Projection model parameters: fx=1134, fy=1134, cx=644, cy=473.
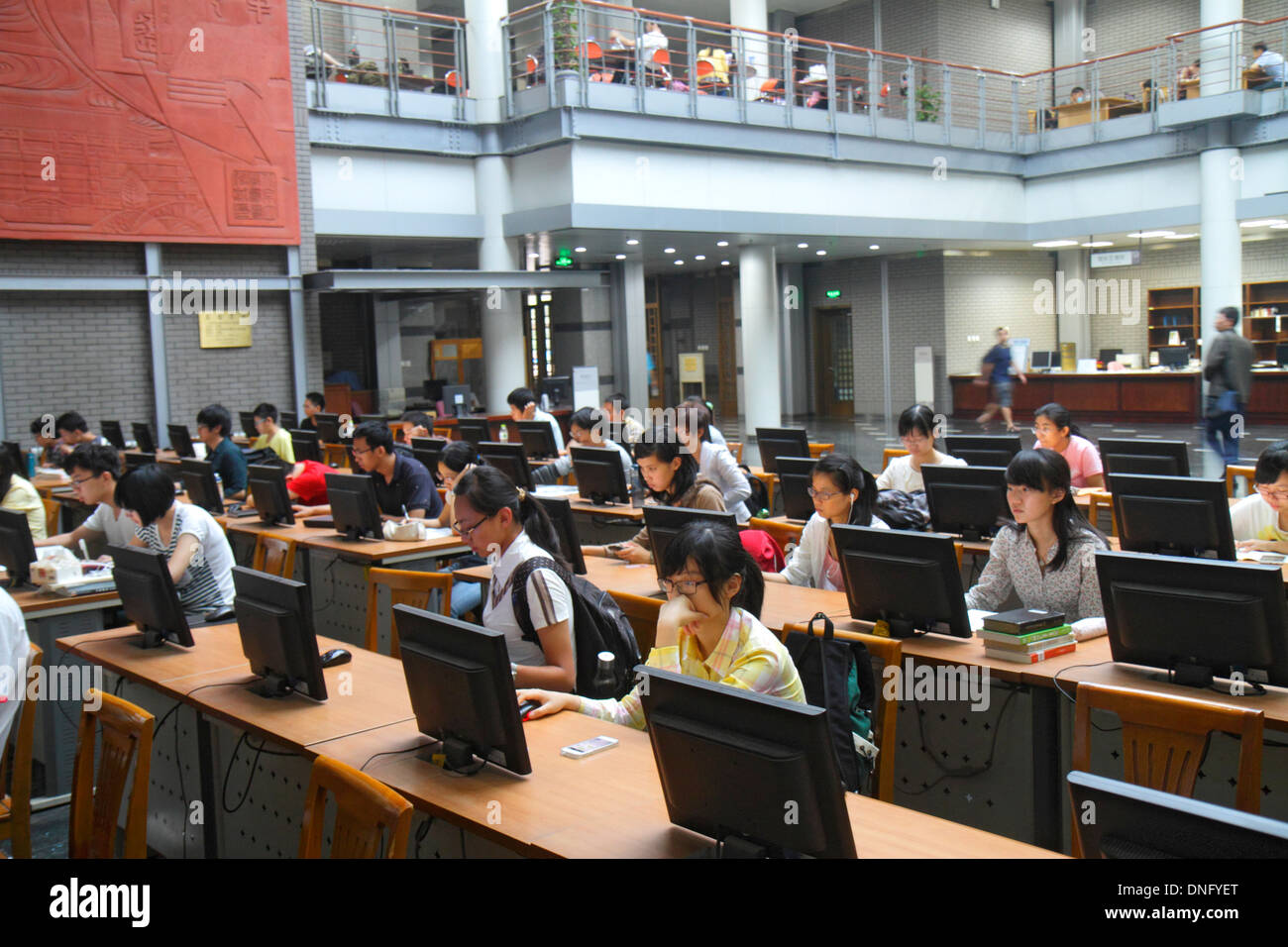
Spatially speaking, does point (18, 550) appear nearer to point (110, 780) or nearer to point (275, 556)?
point (275, 556)

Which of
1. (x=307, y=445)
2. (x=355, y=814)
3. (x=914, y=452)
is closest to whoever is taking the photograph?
(x=355, y=814)

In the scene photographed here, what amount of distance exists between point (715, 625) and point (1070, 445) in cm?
527

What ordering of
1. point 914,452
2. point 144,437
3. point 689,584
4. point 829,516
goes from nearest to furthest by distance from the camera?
point 689,584, point 829,516, point 914,452, point 144,437

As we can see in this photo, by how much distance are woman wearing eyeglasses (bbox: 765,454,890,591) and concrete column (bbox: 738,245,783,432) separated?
41.4 feet

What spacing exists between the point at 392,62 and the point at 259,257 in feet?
10.6

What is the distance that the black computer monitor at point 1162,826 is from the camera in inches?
65.3

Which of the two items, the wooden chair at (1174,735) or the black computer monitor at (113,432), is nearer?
the wooden chair at (1174,735)

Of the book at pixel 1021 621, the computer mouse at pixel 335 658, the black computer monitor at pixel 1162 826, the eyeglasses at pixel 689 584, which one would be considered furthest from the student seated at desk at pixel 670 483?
the black computer monitor at pixel 1162 826

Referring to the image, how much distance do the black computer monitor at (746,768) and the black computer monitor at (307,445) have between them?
344 inches

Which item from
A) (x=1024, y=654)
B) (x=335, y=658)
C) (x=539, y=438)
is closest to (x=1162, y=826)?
(x=1024, y=654)

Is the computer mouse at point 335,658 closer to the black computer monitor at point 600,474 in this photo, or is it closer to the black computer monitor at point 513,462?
the black computer monitor at point 600,474

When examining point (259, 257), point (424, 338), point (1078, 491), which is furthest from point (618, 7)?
point (1078, 491)

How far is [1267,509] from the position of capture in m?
5.54
